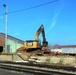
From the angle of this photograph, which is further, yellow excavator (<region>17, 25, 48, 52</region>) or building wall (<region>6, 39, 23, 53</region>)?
building wall (<region>6, 39, 23, 53</region>)

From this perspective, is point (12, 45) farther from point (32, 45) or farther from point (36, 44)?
point (36, 44)

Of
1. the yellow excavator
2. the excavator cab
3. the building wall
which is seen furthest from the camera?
the building wall

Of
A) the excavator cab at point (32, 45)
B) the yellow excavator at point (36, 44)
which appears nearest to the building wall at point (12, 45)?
the yellow excavator at point (36, 44)

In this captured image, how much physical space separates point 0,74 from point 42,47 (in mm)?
31003

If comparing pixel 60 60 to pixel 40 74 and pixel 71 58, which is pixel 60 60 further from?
pixel 40 74

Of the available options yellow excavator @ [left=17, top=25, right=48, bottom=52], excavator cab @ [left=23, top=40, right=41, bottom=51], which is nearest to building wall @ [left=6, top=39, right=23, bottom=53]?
yellow excavator @ [left=17, top=25, right=48, bottom=52]

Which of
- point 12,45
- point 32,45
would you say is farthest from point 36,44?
point 12,45

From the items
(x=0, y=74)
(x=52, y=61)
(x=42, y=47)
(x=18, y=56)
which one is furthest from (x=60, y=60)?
(x=0, y=74)

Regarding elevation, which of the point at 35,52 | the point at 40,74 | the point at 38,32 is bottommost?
the point at 40,74

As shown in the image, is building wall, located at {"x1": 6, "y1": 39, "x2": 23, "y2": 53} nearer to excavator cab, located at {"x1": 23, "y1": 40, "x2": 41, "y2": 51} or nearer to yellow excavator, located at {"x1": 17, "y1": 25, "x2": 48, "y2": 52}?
yellow excavator, located at {"x1": 17, "y1": 25, "x2": 48, "y2": 52}

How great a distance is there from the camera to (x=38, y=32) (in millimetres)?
51969

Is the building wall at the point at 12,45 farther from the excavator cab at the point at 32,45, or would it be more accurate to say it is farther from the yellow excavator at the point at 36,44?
the excavator cab at the point at 32,45

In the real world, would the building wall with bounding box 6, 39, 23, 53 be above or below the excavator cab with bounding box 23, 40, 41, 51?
above

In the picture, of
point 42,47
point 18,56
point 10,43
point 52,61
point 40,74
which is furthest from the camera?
point 10,43
